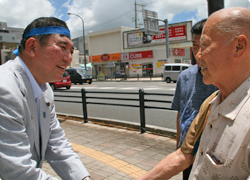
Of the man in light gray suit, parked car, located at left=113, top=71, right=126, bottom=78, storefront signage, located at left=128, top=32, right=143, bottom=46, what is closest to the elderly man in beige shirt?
the man in light gray suit

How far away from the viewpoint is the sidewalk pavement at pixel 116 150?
11.5ft

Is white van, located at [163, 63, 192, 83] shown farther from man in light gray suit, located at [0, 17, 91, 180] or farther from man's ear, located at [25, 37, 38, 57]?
man's ear, located at [25, 37, 38, 57]

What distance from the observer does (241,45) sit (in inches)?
38.9

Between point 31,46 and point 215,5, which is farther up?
point 215,5

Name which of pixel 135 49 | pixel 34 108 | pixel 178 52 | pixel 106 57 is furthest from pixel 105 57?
pixel 34 108

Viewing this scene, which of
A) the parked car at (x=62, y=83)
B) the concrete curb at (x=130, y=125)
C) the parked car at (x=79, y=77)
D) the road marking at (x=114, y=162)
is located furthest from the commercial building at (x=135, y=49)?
the road marking at (x=114, y=162)

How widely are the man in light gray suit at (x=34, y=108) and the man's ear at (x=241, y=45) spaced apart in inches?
42.0

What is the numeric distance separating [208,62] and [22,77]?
1.09m

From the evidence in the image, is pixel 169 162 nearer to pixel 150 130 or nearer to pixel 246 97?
pixel 246 97

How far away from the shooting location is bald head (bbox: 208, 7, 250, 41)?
99 cm

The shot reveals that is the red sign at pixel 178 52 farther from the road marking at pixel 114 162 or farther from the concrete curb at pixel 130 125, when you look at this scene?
the road marking at pixel 114 162

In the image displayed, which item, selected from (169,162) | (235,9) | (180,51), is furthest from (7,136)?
(180,51)

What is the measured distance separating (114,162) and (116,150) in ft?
2.01

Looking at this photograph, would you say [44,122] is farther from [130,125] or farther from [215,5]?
[130,125]
